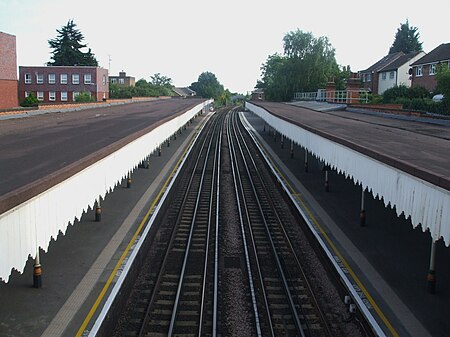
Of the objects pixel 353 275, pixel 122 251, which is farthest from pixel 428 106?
pixel 122 251

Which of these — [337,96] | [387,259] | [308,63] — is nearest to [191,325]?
[387,259]

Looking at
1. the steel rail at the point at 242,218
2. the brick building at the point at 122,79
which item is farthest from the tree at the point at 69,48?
the steel rail at the point at 242,218

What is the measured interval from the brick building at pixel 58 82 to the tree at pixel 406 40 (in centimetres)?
6805

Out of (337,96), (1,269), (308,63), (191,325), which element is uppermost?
(308,63)

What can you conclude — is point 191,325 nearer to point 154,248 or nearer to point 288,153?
point 154,248

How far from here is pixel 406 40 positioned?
10956 centimetres

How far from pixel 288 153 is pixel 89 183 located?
75.2 ft

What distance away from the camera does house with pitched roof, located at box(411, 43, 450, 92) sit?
160 feet

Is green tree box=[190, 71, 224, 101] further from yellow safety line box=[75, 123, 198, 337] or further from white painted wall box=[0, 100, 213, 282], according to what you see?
white painted wall box=[0, 100, 213, 282]

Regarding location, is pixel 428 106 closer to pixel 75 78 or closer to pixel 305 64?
pixel 305 64

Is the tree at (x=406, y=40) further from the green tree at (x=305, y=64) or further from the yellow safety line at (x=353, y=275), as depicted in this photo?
the yellow safety line at (x=353, y=275)

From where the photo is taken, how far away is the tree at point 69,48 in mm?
91125

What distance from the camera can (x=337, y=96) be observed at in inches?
2243

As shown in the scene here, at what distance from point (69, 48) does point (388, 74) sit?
56.3 metres
